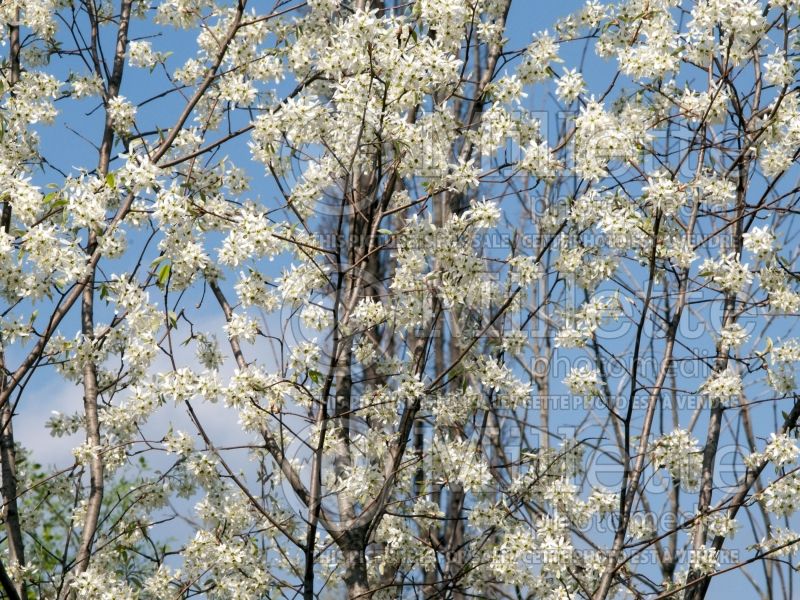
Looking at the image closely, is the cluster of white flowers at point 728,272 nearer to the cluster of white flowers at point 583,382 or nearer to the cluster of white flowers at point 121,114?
the cluster of white flowers at point 583,382

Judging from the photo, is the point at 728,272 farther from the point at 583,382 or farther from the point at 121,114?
the point at 121,114

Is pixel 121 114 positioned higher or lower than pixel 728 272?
higher

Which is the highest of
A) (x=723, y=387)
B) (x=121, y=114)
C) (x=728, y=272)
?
(x=121, y=114)

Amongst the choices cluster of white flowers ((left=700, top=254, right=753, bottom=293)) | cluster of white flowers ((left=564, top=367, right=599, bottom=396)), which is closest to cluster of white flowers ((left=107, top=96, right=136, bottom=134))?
cluster of white flowers ((left=564, top=367, right=599, bottom=396))

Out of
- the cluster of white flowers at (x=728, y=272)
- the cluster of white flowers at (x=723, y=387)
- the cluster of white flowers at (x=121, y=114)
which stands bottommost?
the cluster of white flowers at (x=723, y=387)

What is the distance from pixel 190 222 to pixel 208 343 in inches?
40.2

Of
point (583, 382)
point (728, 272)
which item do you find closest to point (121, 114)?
point (583, 382)

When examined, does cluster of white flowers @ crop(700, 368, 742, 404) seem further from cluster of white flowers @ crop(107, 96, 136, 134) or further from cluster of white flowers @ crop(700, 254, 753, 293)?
cluster of white flowers @ crop(107, 96, 136, 134)

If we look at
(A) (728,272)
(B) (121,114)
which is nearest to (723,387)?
(A) (728,272)

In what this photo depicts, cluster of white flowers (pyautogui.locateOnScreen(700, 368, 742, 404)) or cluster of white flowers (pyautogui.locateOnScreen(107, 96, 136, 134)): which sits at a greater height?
cluster of white flowers (pyautogui.locateOnScreen(107, 96, 136, 134))

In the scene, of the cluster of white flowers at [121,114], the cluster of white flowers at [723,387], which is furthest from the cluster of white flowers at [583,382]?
the cluster of white flowers at [121,114]

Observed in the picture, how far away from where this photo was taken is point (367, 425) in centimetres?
584

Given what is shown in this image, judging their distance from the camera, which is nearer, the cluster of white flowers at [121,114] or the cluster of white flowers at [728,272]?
the cluster of white flowers at [728,272]

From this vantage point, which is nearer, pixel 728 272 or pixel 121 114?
pixel 728 272
